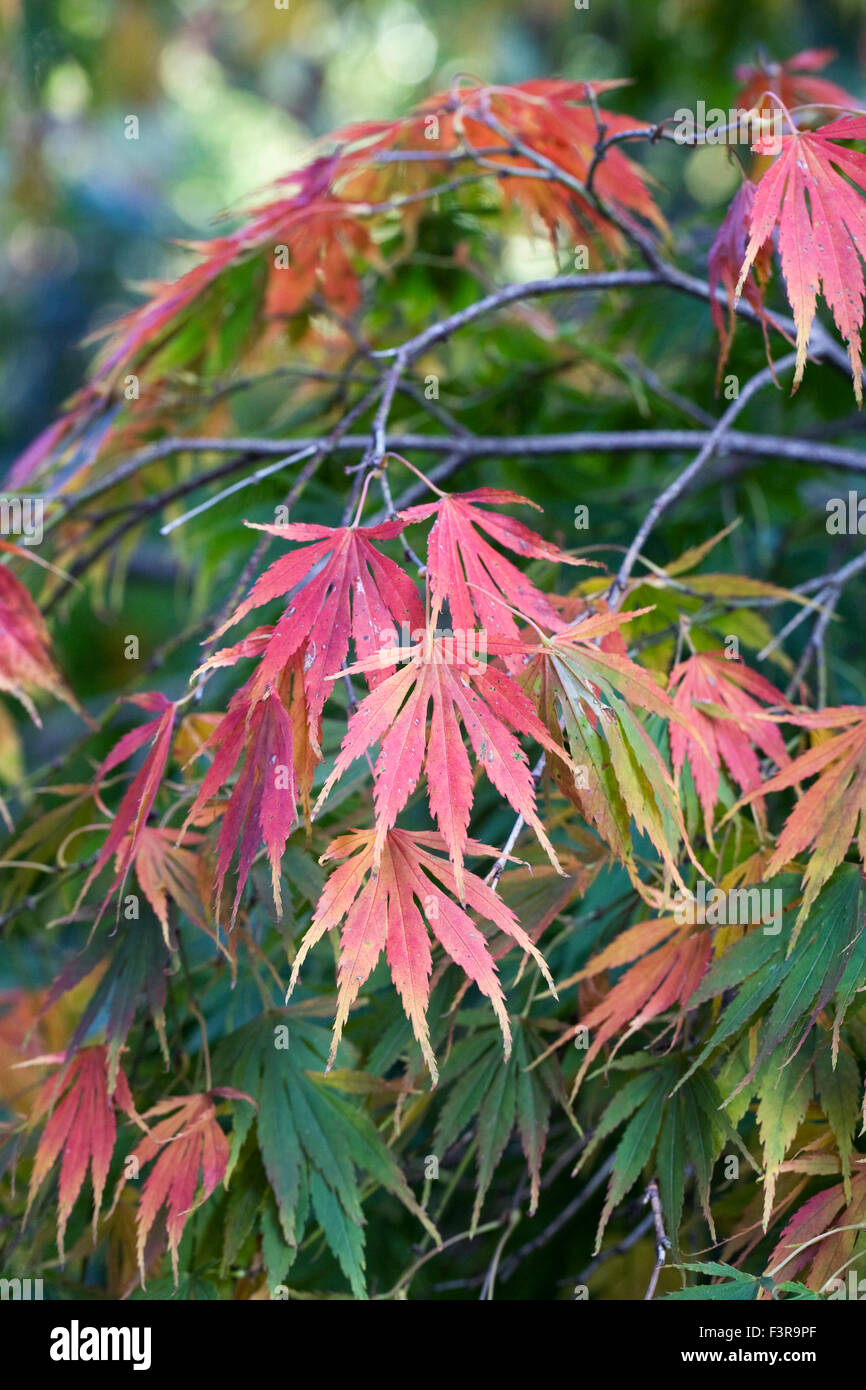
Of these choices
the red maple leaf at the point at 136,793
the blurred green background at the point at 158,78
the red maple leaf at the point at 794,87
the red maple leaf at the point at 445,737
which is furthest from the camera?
the blurred green background at the point at 158,78

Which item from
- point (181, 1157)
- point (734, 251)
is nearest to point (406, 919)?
point (181, 1157)

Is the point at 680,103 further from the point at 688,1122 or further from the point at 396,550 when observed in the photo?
the point at 688,1122

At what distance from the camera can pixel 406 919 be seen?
1.85ft

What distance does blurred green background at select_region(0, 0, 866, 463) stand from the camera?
2.94 m

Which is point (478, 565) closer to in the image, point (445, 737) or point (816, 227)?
point (445, 737)

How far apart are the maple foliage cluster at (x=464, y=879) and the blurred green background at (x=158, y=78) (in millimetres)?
1115

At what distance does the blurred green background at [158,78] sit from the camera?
116 inches

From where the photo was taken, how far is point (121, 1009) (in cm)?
72

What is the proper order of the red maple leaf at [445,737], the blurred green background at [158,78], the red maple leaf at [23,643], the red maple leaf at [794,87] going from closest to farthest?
1. the red maple leaf at [445,737]
2. the red maple leaf at [23,643]
3. the red maple leaf at [794,87]
4. the blurred green background at [158,78]

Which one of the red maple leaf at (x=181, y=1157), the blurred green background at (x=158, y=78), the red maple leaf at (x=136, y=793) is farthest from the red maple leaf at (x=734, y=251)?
the blurred green background at (x=158, y=78)

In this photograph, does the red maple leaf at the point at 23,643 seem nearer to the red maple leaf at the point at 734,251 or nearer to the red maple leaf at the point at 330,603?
the red maple leaf at the point at 330,603

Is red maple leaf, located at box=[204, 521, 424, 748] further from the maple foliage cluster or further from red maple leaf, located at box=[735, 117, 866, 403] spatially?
red maple leaf, located at box=[735, 117, 866, 403]

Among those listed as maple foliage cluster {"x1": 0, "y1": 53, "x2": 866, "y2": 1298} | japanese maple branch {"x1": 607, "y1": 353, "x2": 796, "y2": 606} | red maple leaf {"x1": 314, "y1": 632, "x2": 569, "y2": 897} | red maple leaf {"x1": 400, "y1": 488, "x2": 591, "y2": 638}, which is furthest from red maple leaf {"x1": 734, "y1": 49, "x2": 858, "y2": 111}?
red maple leaf {"x1": 314, "y1": 632, "x2": 569, "y2": 897}

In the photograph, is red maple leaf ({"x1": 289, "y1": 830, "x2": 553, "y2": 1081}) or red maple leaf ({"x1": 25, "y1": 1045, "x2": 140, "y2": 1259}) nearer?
red maple leaf ({"x1": 289, "y1": 830, "x2": 553, "y2": 1081})
